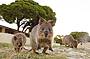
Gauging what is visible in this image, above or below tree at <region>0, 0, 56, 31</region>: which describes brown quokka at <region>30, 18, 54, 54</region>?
below

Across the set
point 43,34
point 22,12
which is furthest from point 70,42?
point 22,12

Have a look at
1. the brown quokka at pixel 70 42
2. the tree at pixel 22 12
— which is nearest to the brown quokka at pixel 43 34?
the brown quokka at pixel 70 42

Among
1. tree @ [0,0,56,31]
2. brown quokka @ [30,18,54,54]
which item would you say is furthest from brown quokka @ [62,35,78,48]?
tree @ [0,0,56,31]

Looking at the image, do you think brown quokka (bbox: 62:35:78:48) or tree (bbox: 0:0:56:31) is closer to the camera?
brown quokka (bbox: 62:35:78:48)

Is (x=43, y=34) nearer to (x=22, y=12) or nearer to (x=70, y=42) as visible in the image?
(x=70, y=42)

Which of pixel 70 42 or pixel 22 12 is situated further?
pixel 22 12

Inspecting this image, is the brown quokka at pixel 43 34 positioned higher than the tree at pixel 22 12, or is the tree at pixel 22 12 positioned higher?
the tree at pixel 22 12

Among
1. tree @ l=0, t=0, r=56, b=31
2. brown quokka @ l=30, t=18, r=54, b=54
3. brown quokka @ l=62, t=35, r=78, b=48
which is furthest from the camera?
tree @ l=0, t=0, r=56, b=31

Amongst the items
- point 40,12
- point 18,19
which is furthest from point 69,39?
point 18,19

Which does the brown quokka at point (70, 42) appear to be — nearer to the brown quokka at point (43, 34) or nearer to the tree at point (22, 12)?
the brown quokka at point (43, 34)

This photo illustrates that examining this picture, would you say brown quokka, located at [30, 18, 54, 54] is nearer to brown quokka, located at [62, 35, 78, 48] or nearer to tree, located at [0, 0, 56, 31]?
brown quokka, located at [62, 35, 78, 48]

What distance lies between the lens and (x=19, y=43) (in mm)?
9477

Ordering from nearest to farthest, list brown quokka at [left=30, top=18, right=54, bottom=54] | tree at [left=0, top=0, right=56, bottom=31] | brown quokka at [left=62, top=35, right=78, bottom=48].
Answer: brown quokka at [left=30, top=18, right=54, bottom=54]
brown quokka at [left=62, top=35, right=78, bottom=48]
tree at [left=0, top=0, right=56, bottom=31]

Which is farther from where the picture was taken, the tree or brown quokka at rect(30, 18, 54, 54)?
the tree
